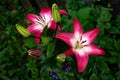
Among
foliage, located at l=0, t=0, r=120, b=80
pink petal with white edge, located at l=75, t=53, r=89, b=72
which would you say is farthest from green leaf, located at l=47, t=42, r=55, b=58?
pink petal with white edge, located at l=75, t=53, r=89, b=72

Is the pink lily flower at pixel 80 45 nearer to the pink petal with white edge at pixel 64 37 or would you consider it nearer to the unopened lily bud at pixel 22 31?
the pink petal with white edge at pixel 64 37

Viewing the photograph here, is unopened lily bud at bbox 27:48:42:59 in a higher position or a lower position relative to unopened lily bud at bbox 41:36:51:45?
lower

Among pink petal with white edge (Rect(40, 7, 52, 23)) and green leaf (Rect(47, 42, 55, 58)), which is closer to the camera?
green leaf (Rect(47, 42, 55, 58))

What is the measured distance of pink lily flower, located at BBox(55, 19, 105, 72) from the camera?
117 cm

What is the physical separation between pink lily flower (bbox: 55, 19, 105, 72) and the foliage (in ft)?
0.21

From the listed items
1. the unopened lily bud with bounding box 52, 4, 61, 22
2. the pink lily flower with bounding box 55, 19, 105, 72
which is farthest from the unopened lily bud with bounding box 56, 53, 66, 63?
the unopened lily bud with bounding box 52, 4, 61, 22

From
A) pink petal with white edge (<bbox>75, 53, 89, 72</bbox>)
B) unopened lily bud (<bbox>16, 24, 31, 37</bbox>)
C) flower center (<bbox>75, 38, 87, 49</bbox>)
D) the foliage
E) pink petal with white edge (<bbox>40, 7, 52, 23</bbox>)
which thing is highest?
unopened lily bud (<bbox>16, 24, 31, 37</bbox>)

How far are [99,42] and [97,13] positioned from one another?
24cm

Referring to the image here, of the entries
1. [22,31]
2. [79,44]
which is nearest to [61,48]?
[79,44]

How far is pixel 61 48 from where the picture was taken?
4.17 ft

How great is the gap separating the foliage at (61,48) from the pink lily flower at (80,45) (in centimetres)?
6

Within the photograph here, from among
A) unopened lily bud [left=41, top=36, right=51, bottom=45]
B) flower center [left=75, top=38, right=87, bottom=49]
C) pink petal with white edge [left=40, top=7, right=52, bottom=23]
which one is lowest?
flower center [left=75, top=38, right=87, bottom=49]

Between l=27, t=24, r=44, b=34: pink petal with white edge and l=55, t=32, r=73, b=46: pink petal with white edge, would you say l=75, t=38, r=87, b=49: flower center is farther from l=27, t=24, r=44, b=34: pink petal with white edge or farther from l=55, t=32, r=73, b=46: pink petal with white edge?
Result: l=27, t=24, r=44, b=34: pink petal with white edge

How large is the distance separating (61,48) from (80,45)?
0.08 m
